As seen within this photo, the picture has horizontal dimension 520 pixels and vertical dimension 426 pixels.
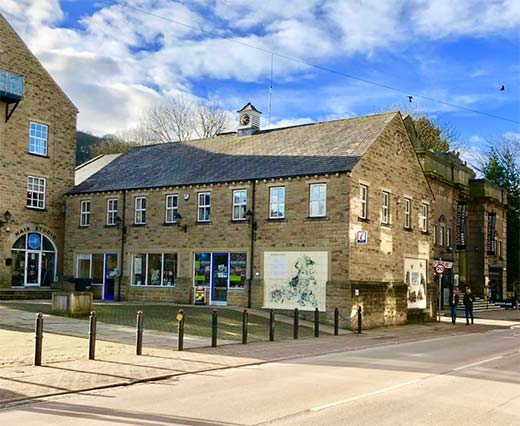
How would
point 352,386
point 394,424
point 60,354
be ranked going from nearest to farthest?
point 394,424, point 352,386, point 60,354

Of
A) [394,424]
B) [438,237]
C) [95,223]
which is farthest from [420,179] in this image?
[394,424]

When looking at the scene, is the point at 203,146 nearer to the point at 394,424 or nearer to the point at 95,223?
the point at 95,223

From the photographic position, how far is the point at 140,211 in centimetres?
3331

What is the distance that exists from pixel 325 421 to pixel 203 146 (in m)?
28.3

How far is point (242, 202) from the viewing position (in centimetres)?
2952

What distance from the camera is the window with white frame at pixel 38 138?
35.4 metres

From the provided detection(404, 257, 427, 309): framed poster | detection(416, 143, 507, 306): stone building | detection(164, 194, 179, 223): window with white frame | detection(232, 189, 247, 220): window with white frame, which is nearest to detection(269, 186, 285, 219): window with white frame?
detection(232, 189, 247, 220): window with white frame

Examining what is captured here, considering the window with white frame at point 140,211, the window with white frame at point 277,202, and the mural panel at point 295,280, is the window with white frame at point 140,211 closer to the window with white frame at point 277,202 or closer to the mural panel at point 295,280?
the window with white frame at point 277,202

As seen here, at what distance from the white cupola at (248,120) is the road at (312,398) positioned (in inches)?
857

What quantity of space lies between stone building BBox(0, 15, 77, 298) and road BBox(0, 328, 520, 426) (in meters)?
22.4

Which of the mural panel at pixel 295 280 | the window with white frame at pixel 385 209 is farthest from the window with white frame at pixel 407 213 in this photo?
the mural panel at pixel 295 280

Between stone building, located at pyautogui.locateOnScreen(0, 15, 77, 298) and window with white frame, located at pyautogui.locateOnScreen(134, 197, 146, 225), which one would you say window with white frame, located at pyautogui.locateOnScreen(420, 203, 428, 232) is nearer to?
window with white frame, located at pyautogui.locateOnScreen(134, 197, 146, 225)

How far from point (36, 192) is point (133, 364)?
24.3 m

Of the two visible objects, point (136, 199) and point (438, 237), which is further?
point (438, 237)
